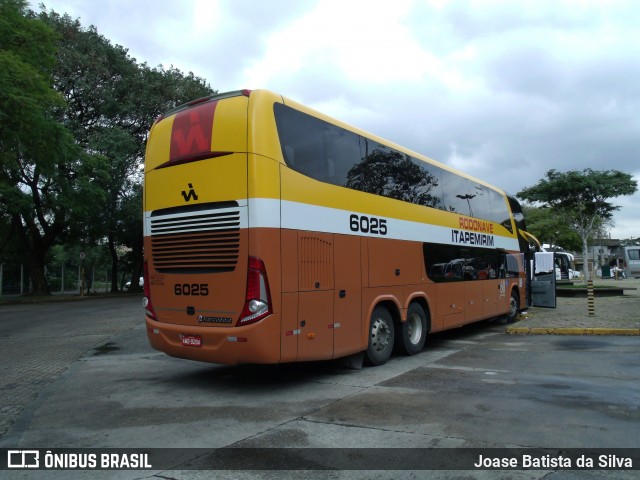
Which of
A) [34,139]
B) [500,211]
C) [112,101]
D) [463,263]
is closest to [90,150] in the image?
[112,101]

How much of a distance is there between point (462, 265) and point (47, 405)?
8639mm

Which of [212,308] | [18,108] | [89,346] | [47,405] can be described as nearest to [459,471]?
[212,308]

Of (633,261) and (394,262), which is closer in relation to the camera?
(394,262)

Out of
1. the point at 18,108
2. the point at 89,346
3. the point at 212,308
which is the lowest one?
the point at 89,346

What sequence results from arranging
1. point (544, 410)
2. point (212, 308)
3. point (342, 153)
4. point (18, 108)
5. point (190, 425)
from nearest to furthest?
point (190, 425), point (544, 410), point (212, 308), point (342, 153), point (18, 108)

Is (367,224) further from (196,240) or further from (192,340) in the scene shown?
(192,340)

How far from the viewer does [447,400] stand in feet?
20.4

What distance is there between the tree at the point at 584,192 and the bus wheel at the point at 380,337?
81.1ft

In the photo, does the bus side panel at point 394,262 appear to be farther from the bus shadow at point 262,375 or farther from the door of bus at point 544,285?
the door of bus at point 544,285

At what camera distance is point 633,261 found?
173 ft

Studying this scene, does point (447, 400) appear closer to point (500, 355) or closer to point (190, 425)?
point (190, 425)

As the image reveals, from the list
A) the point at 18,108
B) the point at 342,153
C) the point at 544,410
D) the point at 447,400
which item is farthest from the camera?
the point at 18,108

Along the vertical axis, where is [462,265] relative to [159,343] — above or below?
above

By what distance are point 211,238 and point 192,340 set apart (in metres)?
1.43
